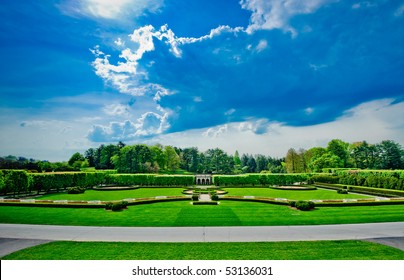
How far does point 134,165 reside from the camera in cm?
8444

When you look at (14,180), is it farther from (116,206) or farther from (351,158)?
(351,158)

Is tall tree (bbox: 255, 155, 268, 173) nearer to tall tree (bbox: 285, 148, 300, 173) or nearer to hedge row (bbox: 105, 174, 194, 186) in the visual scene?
tall tree (bbox: 285, 148, 300, 173)

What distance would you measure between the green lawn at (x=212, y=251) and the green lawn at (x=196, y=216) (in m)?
5.24

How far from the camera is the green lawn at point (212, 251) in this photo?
440 inches

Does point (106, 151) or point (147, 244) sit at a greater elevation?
point (106, 151)

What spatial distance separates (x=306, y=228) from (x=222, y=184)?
39.5 meters

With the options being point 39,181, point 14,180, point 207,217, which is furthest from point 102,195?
point 207,217

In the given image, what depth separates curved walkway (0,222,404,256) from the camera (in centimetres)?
1394

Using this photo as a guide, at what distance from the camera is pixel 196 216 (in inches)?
820

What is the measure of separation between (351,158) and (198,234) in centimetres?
9561

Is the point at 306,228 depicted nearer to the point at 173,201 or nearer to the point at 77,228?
the point at 77,228

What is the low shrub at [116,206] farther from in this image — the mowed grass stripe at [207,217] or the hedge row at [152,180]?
the hedge row at [152,180]

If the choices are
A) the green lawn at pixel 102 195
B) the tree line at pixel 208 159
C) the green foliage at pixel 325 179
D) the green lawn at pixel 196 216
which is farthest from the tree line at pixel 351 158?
the green lawn at pixel 196 216
